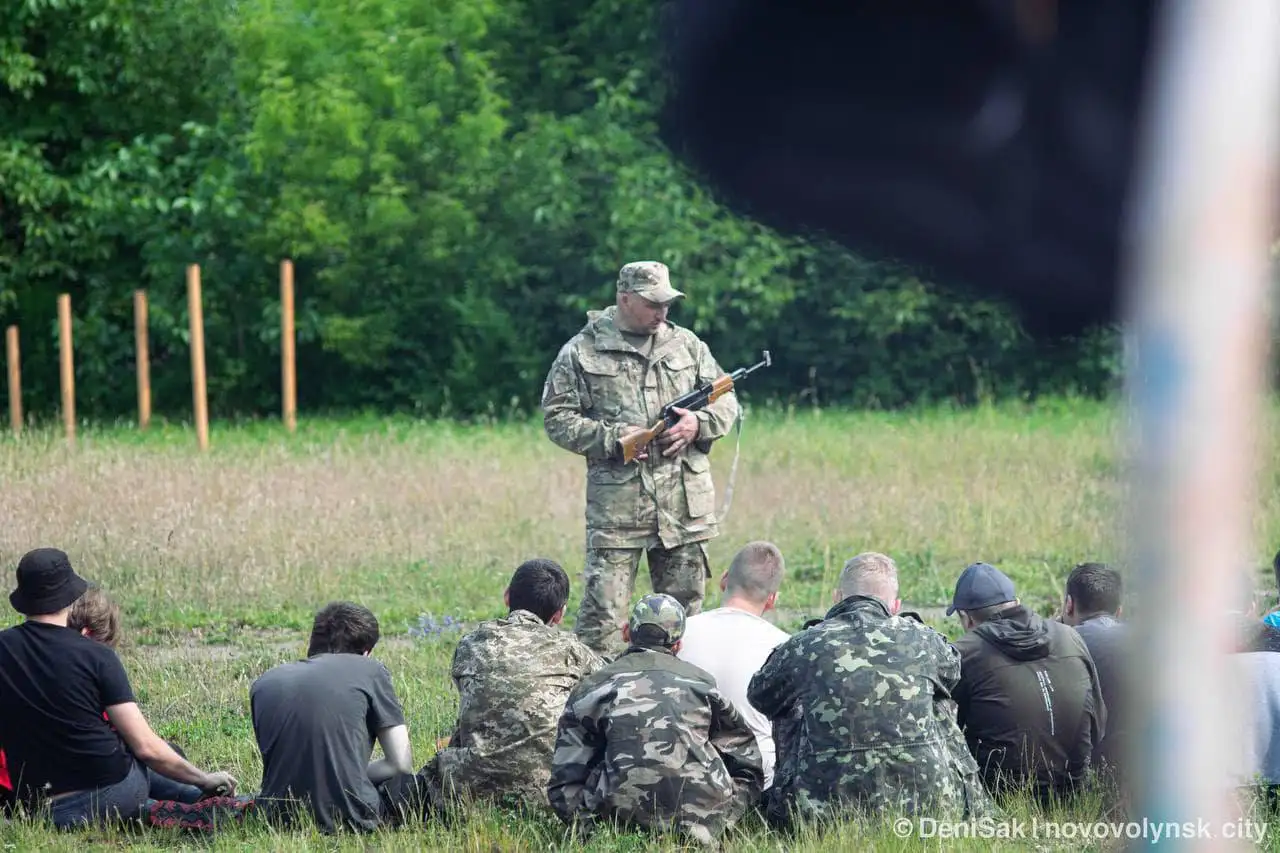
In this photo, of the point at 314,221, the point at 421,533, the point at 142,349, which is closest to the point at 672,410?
the point at 421,533

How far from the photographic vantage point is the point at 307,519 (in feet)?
39.8

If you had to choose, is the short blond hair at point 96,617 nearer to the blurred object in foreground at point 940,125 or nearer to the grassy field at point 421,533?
the grassy field at point 421,533

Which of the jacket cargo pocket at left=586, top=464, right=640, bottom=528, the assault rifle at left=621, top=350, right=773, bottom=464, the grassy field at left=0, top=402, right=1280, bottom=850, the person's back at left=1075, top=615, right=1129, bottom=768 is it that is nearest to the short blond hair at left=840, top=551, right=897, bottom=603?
the person's back at left=1075, top=615, right=1129, bottom=768

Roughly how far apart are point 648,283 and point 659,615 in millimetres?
2596

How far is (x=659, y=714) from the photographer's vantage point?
5.28 metres

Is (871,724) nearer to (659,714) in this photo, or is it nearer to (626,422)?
(659,714)

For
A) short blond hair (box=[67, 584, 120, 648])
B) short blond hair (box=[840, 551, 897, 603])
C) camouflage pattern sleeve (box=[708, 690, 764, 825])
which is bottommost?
camouflage pattern sleeve (box=[708, 690, 764, 825])

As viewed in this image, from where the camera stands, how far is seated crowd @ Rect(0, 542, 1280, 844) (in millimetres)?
5258

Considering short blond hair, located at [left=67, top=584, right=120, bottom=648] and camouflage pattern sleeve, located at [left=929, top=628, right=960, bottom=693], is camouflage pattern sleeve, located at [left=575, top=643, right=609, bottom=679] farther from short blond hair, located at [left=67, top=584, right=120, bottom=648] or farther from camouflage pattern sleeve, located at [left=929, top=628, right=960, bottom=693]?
short blond hair, located at [left=67, top=584, right=120, bottom=648]

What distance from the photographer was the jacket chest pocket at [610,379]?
7953 mm

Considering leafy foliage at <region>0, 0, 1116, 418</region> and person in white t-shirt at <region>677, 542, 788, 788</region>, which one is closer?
person in white t-shirt at <region>677, 542, 788, 788</region>

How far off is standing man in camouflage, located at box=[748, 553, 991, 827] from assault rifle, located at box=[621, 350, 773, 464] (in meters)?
2.54

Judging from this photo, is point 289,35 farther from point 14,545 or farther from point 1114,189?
point 1114,189

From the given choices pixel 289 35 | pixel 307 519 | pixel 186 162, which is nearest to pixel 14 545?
pixel 307 519
